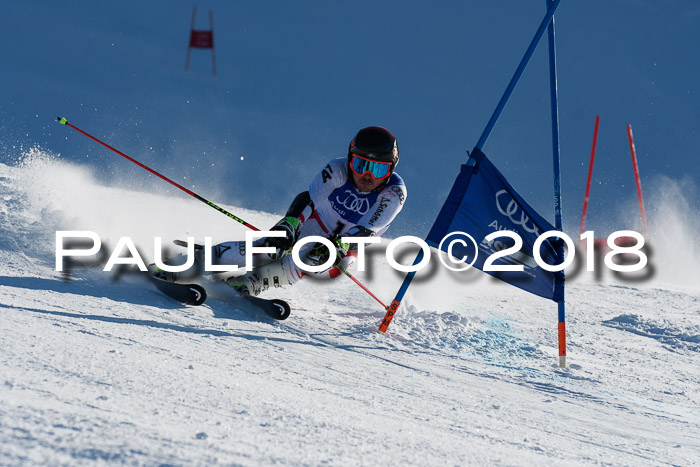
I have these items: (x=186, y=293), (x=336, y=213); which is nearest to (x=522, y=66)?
(x=336, y=213)

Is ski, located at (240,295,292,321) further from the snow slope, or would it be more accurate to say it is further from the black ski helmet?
the black ski helmet

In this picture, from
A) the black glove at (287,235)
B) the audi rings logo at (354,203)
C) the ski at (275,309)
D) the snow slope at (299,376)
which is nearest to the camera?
the snow slope at (299,376)

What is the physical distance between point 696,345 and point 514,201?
9.86 feet

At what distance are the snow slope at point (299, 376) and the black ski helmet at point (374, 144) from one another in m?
1.33

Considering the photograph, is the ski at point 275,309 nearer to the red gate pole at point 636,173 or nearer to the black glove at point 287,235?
the black glove at point 287,235

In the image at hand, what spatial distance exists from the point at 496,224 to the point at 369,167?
1080 mm

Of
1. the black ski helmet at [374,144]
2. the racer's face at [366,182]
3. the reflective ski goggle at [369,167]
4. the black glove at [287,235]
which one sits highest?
the black ski helmet at [374,144]

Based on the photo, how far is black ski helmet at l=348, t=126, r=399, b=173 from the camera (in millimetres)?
4539

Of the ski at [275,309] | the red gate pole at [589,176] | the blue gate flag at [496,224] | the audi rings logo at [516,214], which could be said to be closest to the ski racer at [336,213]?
the ski at [275,309]

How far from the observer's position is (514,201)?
458 centimetres

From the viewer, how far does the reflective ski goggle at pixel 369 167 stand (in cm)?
459

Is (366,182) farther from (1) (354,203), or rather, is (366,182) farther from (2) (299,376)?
(2) (299,376)

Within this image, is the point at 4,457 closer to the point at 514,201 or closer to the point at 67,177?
the point at 514,201

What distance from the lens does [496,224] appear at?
4629mm
